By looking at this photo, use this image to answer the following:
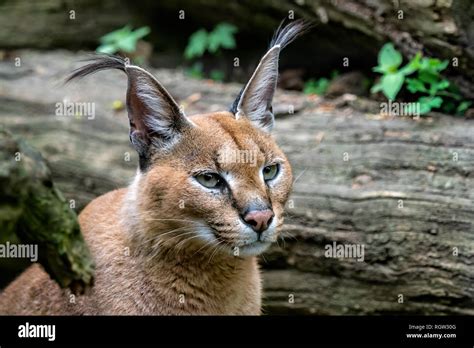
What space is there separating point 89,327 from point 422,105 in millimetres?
3337

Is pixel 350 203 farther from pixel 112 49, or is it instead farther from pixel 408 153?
pixel 112 49

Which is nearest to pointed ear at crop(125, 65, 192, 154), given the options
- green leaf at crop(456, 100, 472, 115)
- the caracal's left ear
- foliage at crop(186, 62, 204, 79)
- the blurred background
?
the caracal's left ear

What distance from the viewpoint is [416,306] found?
5863mm

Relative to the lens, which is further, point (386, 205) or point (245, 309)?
point (386, 205)

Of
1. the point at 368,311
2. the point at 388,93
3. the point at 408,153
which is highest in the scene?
the point at 388,93

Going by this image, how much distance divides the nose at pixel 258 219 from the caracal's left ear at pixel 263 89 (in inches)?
35.2

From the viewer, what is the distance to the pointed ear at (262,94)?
5.19 m

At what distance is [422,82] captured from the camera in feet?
22.2

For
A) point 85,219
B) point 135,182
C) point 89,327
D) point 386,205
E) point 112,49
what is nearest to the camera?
point 89,327

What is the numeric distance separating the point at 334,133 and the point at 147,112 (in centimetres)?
214

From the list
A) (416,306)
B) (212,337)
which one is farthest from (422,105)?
(212,337)

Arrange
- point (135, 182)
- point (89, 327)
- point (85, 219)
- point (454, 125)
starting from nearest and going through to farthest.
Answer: point (89, 327)
point (135, 182)
point (85, 219)
point (454, 125)

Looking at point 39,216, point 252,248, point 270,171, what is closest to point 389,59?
point 270,171

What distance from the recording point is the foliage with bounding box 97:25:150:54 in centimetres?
838
